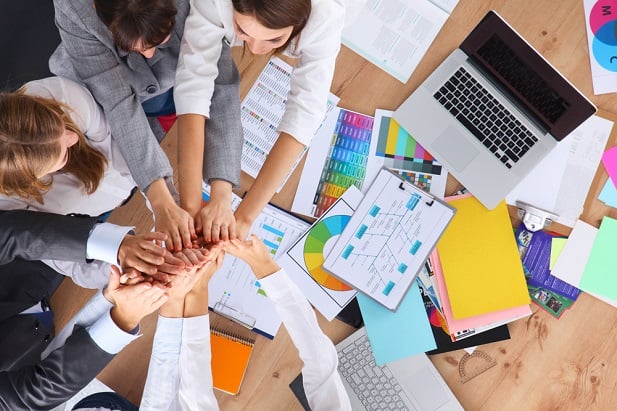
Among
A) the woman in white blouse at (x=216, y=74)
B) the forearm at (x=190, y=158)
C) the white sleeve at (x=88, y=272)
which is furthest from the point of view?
the white sleeve at (x=88, y=272)

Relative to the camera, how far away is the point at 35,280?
4.30 ft

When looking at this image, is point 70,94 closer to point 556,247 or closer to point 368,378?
point 368,378

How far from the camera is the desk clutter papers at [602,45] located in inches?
53.6

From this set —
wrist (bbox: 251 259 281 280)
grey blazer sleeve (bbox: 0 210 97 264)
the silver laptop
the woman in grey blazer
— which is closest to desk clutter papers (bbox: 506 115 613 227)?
the silver laptop

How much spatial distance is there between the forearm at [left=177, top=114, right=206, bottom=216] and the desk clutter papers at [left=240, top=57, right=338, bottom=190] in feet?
0.56

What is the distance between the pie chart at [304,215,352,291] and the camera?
1.31m

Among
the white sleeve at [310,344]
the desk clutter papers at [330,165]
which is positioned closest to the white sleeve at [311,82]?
the desk clutter papers at [330,165]

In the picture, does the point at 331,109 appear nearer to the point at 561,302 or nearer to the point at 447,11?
the point at 447,11

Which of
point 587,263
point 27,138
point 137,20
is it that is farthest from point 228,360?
point 587,263

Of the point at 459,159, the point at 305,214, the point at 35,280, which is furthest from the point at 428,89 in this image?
the point at 35,280

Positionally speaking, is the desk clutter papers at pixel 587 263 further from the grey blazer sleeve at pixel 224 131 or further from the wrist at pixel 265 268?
the grey blazer sleeve at pixel 224 131

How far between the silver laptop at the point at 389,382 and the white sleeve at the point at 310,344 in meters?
0.09

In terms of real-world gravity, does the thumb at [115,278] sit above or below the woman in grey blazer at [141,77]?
below

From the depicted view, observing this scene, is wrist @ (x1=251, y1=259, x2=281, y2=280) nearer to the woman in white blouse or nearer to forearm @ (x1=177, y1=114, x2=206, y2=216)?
the woman in white blouse
